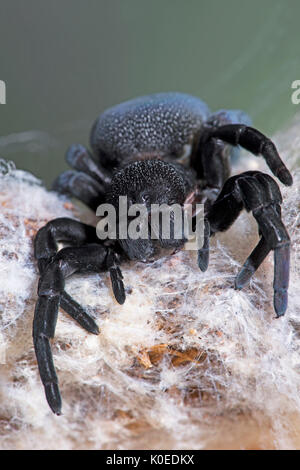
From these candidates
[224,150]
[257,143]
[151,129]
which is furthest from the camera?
[151,129]

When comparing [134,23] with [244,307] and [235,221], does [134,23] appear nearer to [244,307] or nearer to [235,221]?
[235,221]

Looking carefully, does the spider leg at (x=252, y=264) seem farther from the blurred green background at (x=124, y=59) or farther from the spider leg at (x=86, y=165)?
the blurred green background at (x=124, y=59)

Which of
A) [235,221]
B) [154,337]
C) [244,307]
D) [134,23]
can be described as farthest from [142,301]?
[134,23]

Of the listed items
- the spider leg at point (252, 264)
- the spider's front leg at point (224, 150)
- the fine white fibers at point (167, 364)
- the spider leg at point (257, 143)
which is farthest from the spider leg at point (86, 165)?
the spider leg at point (252, 264)

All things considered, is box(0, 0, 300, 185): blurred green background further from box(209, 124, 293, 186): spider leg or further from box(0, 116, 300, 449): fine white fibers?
box(0, 116, 300, 449): fine white fibers

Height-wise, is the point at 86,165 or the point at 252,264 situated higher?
the point at 252,264

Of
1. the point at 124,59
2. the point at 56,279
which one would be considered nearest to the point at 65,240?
the point at 56,279

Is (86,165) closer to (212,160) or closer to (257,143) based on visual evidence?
(212,160)
